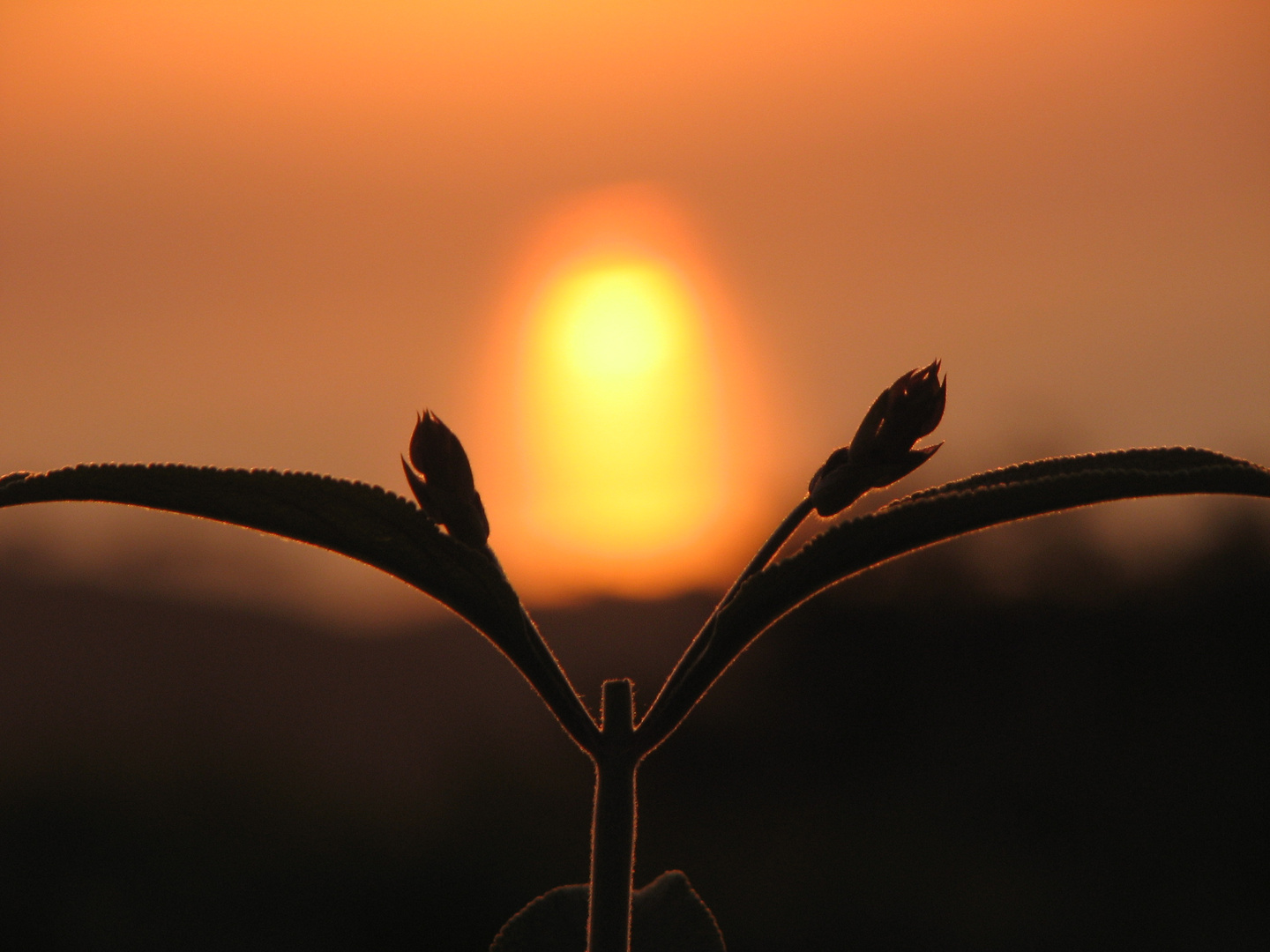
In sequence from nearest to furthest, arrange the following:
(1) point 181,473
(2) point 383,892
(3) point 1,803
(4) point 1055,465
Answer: (1) point 181,473
(4) point 1055,465
(2) point 383,892
(3) point 1,803

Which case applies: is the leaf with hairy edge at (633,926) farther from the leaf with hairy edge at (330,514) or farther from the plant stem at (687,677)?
the leaf with hairy edge at (330,514)

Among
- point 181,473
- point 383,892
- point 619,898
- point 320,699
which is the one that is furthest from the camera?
point 320,699

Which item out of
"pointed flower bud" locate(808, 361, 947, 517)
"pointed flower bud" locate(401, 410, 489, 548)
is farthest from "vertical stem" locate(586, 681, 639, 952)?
"pointed flower bud" locate(808, 361, 947, 517)

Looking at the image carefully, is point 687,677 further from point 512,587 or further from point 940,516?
point 940,516

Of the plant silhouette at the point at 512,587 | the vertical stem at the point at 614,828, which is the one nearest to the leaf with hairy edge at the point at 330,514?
the plant silhouette at the point at 512,587

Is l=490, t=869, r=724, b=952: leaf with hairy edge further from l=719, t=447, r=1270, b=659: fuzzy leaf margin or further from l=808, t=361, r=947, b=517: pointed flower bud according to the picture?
l=808, t=361, r=947, b=517: pointed flower bud

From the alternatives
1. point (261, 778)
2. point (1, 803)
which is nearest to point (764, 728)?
point (261, 778)

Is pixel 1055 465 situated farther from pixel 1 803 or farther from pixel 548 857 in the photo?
pixel 1 803
